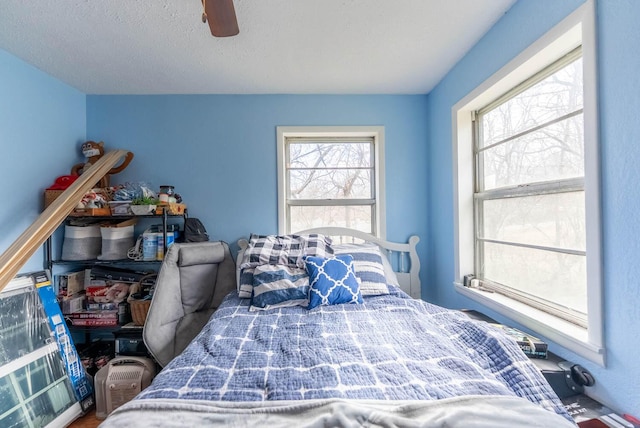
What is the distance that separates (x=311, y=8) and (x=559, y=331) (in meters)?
1.96

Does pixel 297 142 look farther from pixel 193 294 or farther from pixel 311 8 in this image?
pixel 193 294

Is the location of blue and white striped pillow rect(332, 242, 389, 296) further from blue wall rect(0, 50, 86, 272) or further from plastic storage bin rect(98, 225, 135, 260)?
blue wall rect(0, 50, 86, 272)

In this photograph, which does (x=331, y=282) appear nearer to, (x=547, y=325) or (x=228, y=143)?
(x=547, y=325)

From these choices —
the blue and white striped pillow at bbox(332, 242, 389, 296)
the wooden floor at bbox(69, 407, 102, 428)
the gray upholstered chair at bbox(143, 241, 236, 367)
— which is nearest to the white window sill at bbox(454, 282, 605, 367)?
the blue and white striped pillow at bbox(332, 242, 389, 296)

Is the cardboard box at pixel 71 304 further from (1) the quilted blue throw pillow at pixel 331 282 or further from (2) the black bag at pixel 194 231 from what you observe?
(1) the quilted blue throw pillow at pixel 331 282

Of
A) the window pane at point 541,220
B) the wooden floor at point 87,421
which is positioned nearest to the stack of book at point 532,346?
the window pane at point 541,220

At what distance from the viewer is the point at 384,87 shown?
225 cm

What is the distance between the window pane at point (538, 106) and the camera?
1217 mm

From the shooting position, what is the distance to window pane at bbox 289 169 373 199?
97.1 inches

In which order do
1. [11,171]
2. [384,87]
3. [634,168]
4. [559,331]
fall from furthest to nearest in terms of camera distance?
1. [384,87]
2. [11,171]
3. [559,331]
4. [634,168]

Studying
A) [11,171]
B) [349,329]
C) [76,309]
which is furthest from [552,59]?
[76,309]

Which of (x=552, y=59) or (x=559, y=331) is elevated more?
(x=552, y=59)

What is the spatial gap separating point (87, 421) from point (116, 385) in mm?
272

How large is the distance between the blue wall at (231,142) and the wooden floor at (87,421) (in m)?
1.40
